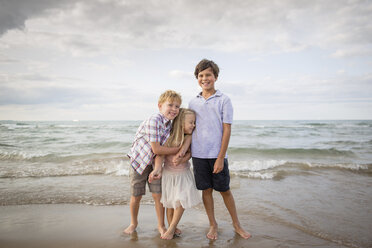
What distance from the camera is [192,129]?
9.64ft

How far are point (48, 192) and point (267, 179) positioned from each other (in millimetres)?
5148

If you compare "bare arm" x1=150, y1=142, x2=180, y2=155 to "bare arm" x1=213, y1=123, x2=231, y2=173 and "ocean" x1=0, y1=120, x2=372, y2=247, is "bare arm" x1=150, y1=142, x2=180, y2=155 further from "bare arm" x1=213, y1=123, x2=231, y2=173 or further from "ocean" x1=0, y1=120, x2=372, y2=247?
"ocean" x1=0, y1=120, x2=372, y2=247

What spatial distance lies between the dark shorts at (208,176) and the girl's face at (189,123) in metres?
0.40

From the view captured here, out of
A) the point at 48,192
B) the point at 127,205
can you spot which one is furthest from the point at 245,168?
the point at 48,192

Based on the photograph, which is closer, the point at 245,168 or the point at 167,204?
the point at 167,204

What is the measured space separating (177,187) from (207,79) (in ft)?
4.69

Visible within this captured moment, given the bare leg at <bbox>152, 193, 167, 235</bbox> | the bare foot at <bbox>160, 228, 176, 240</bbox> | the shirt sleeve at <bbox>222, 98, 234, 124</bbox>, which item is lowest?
the bare foot at <bbox>160, 228, 176, 240</bbox>

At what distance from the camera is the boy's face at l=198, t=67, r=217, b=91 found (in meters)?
2.92

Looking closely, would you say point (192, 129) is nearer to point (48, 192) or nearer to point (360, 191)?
point (48, 192)

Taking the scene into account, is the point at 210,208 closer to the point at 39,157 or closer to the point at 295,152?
the point at 39,157

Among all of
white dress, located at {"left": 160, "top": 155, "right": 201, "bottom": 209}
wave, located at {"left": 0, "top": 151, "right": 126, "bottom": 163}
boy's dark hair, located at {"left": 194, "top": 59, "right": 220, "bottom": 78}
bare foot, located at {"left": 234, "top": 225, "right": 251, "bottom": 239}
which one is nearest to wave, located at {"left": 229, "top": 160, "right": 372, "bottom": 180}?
bare foot, located at {"left": 234, "top": 225, "right": 251, "bottom": 239}

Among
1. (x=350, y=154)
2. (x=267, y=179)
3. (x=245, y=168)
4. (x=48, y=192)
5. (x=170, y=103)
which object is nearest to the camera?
(x=170, y=103)

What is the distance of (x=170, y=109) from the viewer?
9.14 feet

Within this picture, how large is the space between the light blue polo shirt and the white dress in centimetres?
29
